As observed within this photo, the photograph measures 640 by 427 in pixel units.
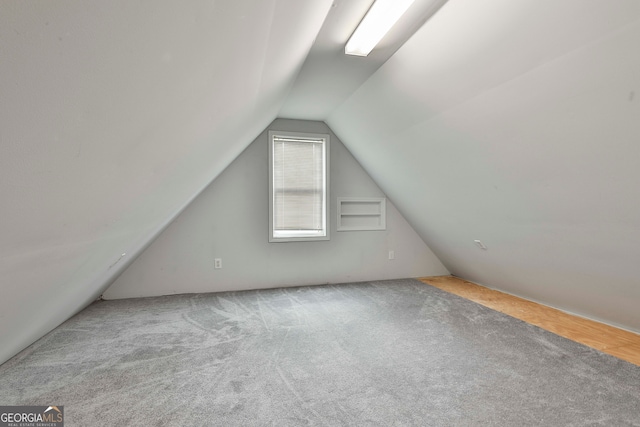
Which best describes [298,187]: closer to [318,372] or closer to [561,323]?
[318,372]

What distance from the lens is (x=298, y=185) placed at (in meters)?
4.46

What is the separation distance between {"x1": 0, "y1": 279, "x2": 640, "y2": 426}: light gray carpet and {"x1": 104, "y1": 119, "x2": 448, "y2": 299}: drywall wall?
2.62ft

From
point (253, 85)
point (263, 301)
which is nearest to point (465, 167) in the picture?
point (253, 85)

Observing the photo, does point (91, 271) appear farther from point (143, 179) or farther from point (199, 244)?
point (199, 244)

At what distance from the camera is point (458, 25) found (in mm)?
1975

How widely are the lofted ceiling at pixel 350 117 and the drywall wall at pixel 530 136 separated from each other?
0.01 metres

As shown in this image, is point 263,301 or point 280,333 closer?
point 280,333

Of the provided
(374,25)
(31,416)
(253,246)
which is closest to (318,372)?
(31,416)

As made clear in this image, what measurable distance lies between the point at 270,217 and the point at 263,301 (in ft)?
3.56

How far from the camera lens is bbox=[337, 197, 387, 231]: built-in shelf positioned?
463 centimetres

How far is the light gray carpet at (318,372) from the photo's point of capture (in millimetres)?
1656

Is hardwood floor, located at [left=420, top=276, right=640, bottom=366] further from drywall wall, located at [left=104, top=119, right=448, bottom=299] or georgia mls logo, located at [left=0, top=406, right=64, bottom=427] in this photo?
georgia mls logo, located at [left=0, top=406, right=64, bottom=427]

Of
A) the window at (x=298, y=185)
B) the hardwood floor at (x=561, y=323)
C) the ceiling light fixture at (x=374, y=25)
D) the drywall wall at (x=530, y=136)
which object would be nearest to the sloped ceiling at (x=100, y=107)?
the ceiling light fixture at (x=374, y=25)

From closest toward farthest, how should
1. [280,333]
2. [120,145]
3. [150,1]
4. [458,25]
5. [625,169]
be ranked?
[150,1]
[120,145]
[625,169]
[458,25]
[280,333]
